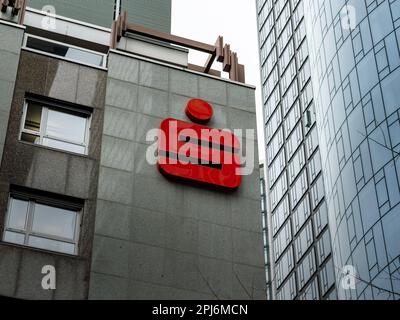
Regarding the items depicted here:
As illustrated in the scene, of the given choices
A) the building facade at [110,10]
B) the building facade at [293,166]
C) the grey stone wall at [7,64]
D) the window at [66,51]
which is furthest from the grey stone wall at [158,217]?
the building facade at [293,166]

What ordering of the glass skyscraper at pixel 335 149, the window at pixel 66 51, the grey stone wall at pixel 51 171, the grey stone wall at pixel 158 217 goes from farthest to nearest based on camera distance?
the glass skyscraper at pixel 335 149 < the window at pixel 66 51 < the grey stone wall at pixel 158 217 < the grey stone wall at pixel 51 171

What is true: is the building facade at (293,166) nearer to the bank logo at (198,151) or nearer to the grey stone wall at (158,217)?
the bank logo at (198,151)

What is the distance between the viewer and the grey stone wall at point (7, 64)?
23145 mm

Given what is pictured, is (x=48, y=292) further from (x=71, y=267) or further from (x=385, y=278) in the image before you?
(x=385, y=278)

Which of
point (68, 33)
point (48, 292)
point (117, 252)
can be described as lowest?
point (48, 292)

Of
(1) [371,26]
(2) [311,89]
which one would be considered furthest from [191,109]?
(2) [311,89]

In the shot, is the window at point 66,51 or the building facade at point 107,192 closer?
the building facade at point 107,192

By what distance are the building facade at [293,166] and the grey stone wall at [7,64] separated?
45696 millimetres

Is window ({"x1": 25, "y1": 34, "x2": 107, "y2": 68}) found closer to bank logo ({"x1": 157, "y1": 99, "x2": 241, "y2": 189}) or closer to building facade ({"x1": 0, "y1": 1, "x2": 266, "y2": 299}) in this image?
building facade ({"x1": 0, "y1": 1, "x2": 266, "y2": 299})

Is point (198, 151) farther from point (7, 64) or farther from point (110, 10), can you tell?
point (110, 10)

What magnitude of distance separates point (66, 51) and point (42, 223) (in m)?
7.38

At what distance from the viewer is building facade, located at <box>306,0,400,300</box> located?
2112 inches

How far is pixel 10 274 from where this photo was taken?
67.6 ft

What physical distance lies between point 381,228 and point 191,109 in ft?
102
